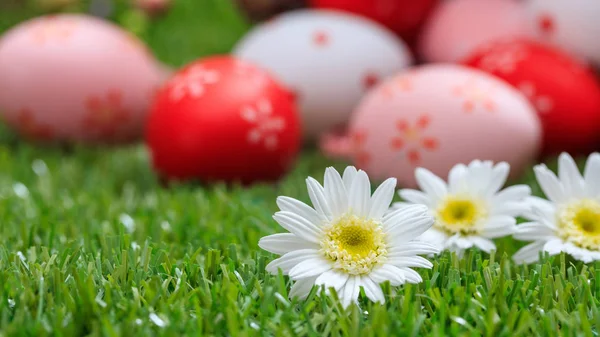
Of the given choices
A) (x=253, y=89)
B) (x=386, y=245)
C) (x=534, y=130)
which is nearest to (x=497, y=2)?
(x=534, y=130)

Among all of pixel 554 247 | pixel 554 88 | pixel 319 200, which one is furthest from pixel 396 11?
pixel 319 200

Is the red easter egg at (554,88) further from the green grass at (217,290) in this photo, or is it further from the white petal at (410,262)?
the white petal at (410,262)

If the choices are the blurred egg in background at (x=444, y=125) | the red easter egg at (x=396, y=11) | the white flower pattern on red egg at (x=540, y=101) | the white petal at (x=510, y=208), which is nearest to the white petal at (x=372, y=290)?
the white petal at (x=510, y=208)

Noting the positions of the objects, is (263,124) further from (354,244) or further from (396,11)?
(354,244)

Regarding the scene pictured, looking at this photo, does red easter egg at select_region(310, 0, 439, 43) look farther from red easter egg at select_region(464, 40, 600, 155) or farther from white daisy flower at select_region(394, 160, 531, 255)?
white daisy flower at select_region(394, 160, 531, 255)

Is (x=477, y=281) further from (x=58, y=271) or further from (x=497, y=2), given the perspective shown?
(x=497, y=2)

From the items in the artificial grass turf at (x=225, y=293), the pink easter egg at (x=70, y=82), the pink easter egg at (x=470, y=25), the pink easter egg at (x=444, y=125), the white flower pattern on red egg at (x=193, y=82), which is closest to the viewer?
the artificial grass turf at (x=225, y=293)

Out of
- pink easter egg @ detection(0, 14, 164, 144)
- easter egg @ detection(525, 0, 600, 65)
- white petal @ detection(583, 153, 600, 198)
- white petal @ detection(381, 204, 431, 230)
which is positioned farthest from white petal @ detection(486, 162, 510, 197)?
pink easter egg @ detection(0, 14, 164, 144)
